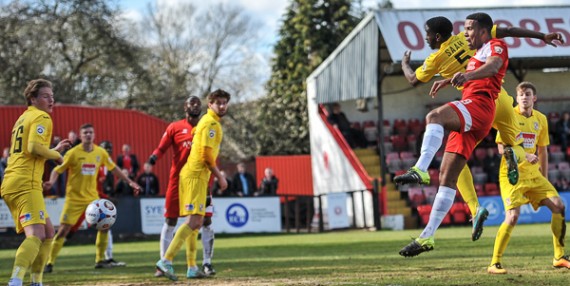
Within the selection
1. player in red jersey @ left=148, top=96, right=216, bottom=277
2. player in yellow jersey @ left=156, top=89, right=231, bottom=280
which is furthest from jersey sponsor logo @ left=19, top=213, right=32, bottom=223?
player in red jersey @ left=148, top=96, right=216, bottom=277

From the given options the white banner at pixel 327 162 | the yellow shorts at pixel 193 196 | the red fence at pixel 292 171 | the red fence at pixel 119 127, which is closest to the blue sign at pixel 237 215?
the white banner at pixel 327 162

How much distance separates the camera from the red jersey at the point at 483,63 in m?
8.99

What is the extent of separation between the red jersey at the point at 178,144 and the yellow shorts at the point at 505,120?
460 cm

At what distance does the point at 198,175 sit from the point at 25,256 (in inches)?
115

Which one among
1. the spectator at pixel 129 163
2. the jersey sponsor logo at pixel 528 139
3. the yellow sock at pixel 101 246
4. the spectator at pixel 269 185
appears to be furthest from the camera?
the spectator at pixel 269 185

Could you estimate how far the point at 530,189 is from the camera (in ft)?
38.1

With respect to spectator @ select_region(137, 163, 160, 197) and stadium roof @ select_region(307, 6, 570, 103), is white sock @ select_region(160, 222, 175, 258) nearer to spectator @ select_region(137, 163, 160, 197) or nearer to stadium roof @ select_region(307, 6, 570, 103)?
spectator @ select_region(137, 163, 160, 197)

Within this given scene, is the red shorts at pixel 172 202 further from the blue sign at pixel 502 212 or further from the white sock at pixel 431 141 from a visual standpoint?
the blue sign at pixel 502 212

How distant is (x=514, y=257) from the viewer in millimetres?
13609

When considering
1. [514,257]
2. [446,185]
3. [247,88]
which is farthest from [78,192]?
[247,88]

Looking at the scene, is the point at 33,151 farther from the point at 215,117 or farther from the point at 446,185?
the point at 446,185

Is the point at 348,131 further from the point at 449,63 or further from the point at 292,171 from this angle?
the point at 449,63

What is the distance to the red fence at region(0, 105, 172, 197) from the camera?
3060 centimetres

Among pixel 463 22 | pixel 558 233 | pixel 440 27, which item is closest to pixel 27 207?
pixel 440 27
